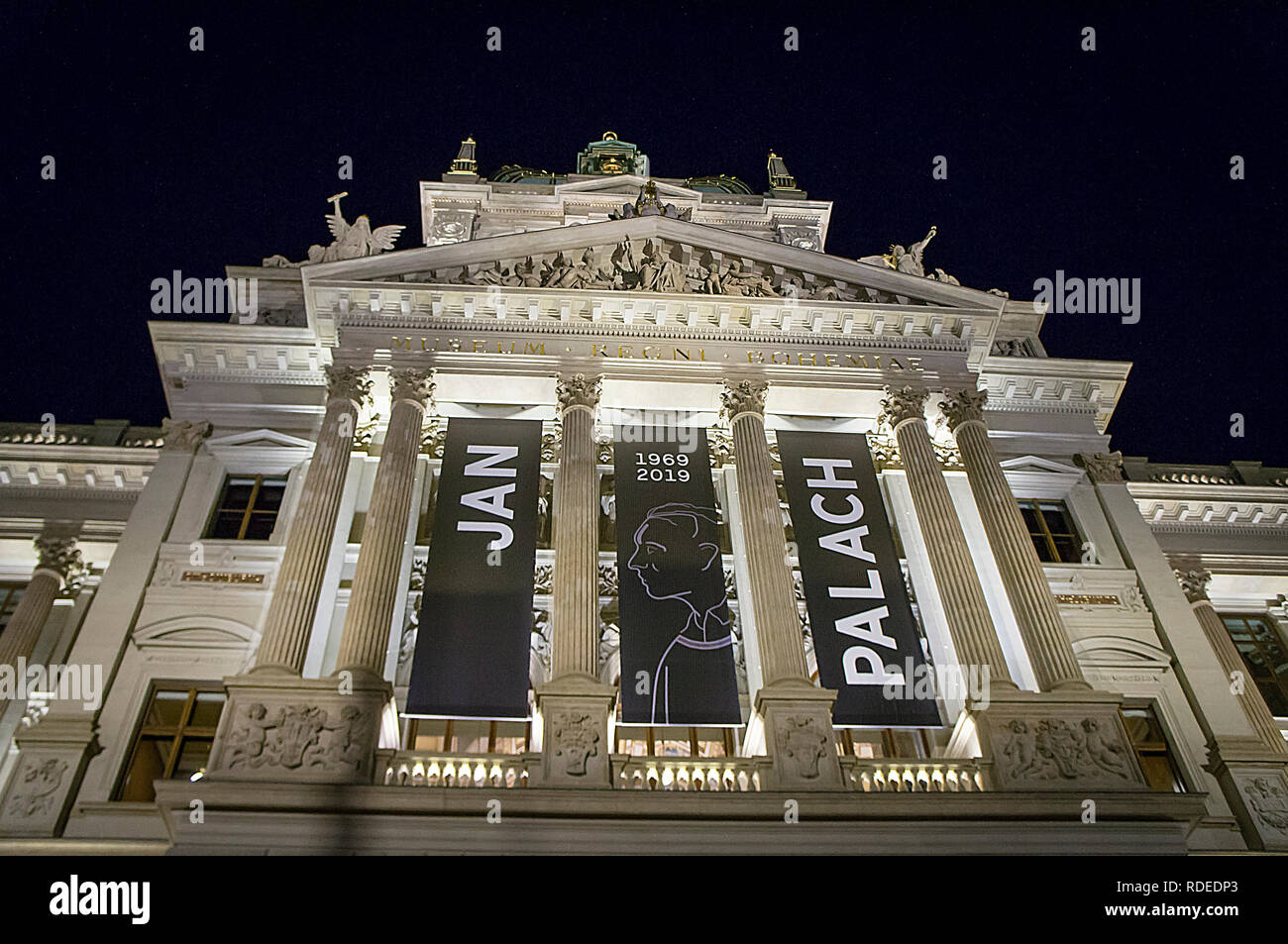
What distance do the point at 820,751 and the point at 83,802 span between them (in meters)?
9.78

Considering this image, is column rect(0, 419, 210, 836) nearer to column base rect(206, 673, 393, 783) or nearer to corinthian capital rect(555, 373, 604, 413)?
column base rect(206, 673, 393, 783)

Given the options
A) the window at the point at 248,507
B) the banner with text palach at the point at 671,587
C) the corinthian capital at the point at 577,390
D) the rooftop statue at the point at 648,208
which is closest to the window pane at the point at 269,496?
the window at the point at 248,507

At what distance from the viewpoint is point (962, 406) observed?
71.4 feet

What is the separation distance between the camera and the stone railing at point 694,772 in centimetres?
1476

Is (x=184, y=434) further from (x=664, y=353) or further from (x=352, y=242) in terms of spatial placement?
(x=664, y=353)

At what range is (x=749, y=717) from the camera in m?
17.2

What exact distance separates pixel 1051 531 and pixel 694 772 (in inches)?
415

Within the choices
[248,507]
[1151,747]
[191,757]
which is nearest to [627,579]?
[191,757]

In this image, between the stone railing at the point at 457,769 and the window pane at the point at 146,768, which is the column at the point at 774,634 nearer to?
the stone railing at the point at 457,769

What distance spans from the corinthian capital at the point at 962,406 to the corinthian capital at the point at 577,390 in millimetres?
6640

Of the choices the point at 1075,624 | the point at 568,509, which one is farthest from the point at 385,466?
the point at 1075,624

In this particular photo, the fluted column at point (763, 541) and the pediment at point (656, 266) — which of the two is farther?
the pediment at point (656, 266)

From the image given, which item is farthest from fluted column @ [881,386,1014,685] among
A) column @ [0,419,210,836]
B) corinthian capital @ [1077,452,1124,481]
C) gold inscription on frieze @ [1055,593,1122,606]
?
column @ [0,419,210,836]

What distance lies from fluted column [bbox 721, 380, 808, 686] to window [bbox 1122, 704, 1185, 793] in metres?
5.65
